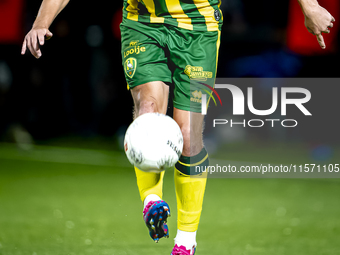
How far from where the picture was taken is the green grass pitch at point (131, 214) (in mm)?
2957

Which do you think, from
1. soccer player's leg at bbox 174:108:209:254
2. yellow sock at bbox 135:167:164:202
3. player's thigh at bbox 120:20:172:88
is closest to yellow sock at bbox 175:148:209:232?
soccer player's leg at bbox 174:108:209:254

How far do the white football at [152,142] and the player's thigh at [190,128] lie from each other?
252 mm

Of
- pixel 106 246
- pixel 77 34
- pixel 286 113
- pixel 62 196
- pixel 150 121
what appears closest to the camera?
pixel 150 121

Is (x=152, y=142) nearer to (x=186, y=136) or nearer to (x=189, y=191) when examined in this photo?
(x=186, y=136)

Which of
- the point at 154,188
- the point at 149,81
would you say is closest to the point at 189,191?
the point at 154,188

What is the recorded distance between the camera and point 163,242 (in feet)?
10.2

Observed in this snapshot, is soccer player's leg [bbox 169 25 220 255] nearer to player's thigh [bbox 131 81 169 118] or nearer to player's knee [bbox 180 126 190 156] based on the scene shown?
player's knee [bbox 180 126 190 156]

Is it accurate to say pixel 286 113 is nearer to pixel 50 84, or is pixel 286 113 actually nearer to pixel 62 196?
pixel 50 84

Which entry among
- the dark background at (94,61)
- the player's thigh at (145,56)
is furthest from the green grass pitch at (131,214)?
the dark background at (94,61)

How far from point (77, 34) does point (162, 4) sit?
5.60 m

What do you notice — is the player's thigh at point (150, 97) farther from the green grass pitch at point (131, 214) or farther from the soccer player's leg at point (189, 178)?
the green grass pitch at point (131, 214)

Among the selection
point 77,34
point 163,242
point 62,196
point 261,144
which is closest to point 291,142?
point 261,144

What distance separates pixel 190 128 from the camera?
269 cm

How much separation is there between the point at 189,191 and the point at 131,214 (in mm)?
1058
